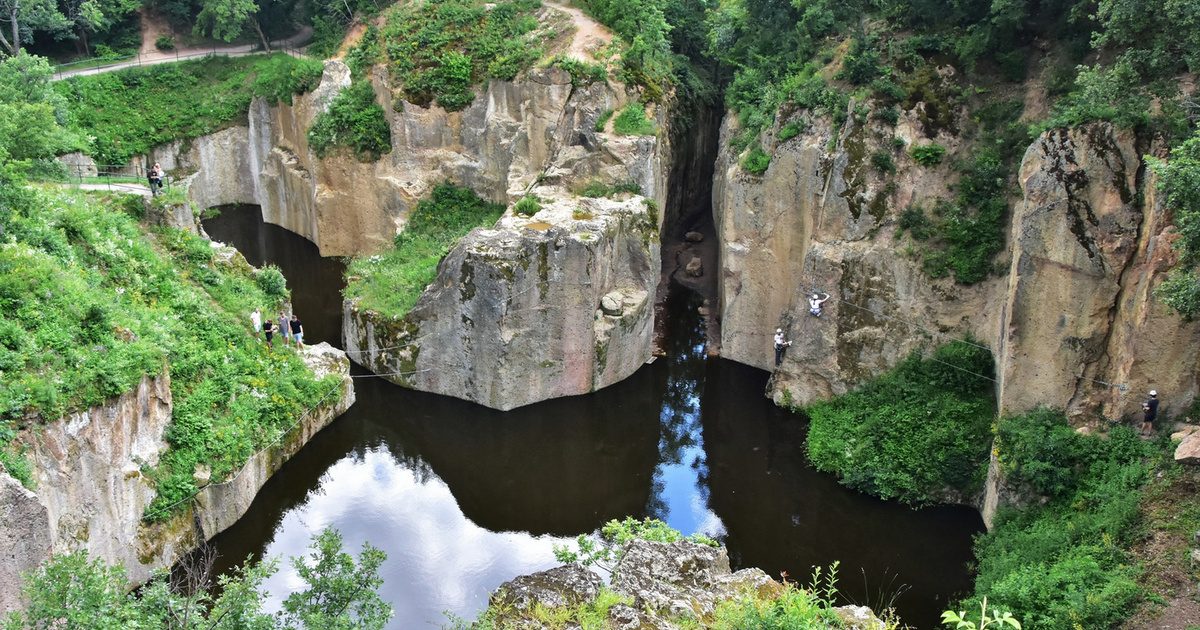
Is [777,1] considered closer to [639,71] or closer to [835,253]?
[639,71]

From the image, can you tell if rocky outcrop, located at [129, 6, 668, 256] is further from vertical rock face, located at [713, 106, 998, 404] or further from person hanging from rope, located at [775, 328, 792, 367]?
person hanging from rope, located at [775, 328, 792, 367]

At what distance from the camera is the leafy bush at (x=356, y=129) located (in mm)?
35500

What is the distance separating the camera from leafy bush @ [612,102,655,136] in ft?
99.4

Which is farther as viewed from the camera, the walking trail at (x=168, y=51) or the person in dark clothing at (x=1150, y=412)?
the walking trail at (x=168, y=51)

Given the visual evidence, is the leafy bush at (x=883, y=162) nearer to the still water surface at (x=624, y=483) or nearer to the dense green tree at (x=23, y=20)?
the still water surface at (x=624, y=483)

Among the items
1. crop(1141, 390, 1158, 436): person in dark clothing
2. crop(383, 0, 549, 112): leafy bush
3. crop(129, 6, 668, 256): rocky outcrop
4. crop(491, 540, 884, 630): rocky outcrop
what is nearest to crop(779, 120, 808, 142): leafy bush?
crop(129, 6, 668, 256): rocky outcrop

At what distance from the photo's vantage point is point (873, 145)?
83.0 feet

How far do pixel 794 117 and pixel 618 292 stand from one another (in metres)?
6.76

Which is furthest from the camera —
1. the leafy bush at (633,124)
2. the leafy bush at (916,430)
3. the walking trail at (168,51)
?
the walking trail at (168,51)

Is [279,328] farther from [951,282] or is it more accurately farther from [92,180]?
[951,282]

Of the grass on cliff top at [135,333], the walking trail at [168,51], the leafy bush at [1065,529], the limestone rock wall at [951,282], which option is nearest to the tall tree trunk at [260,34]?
the walking trail at [168,51]

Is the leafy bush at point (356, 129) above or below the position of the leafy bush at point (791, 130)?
below

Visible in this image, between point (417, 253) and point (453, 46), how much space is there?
8402 mm

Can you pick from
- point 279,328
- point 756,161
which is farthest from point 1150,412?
point 279,328
